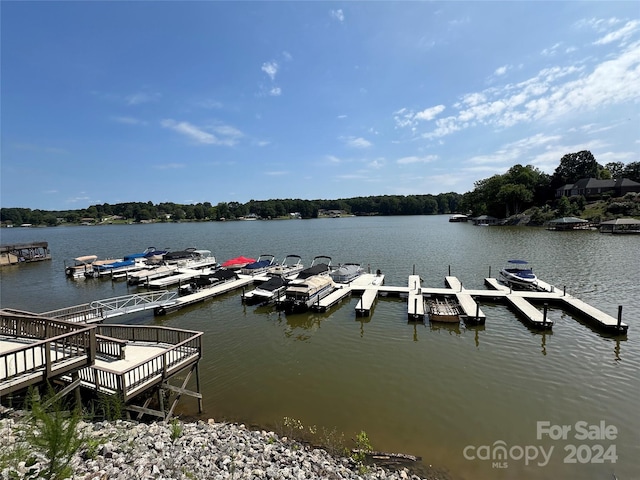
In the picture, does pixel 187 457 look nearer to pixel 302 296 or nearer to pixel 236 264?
pixel 302 296

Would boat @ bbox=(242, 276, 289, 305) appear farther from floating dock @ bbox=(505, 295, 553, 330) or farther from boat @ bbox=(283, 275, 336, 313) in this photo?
floating dock @ bbox=(505, 295, 553, 330)

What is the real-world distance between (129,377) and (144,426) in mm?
1369

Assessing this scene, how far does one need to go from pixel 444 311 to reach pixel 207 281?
18462 millimetres

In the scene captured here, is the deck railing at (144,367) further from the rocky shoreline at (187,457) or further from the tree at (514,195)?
the tree at (514,195)

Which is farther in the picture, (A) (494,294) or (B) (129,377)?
(A) (494,294)

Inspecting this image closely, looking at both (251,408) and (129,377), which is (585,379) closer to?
(251,408)

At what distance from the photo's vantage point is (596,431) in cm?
926

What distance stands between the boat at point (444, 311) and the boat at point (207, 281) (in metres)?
16.8

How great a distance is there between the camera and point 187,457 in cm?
693

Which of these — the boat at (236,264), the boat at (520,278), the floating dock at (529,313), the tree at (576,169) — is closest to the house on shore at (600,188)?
the tree at (576,169)

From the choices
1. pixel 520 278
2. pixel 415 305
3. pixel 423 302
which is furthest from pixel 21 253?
pixel 520 278

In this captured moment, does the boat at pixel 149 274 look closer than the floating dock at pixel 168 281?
No

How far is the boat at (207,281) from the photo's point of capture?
86.1ft

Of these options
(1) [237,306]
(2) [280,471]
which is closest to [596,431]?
(2) [280,471]
